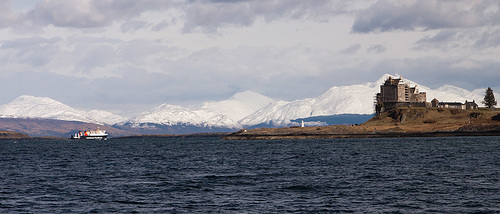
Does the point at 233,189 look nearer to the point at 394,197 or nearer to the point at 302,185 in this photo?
the point at 302,185

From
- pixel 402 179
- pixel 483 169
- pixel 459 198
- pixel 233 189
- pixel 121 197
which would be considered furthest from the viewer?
pixel 483 169

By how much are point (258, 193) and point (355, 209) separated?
39.5 ft

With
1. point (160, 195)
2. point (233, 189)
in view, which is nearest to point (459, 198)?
point (233, 189)

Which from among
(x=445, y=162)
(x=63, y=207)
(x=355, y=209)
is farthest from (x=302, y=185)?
(x=445, y=162)

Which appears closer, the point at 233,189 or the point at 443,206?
the point at 443,206

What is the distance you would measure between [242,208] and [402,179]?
2446 cm

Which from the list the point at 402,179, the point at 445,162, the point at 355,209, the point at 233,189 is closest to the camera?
the point at 355,209

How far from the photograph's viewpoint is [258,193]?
53094 millimetres

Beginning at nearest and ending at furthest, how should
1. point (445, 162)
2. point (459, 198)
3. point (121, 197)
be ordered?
point (459, 198) < point (121, 197) < point (445, 162)

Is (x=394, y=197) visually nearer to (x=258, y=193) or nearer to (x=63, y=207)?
(x=258, y=193)

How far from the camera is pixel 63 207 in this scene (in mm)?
45781

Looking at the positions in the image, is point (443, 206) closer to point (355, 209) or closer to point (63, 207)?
point (355, 209)

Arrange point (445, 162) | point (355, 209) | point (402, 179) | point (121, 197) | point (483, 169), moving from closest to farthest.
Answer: point (355, 209)
point (121, 197)
point (402, 179)
point (483, 169)
point (445, 162)

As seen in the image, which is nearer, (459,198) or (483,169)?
(459,198)
